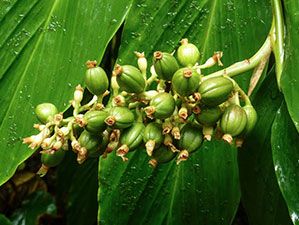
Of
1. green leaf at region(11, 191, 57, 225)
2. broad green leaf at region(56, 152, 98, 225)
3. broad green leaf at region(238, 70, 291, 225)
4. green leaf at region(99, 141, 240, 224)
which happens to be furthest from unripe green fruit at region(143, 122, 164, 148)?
green leaf at region(11, 191, 57, 225)

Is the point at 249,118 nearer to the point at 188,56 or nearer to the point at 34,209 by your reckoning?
the point at 188,56

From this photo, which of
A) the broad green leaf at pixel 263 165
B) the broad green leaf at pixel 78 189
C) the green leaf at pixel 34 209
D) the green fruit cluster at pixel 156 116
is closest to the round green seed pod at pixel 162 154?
the green fruit cluster at pixel 156 116

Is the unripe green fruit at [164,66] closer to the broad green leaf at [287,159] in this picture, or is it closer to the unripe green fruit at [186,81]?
the unripe green fruit at [186,81]

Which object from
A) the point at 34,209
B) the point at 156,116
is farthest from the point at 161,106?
the point at 34,209

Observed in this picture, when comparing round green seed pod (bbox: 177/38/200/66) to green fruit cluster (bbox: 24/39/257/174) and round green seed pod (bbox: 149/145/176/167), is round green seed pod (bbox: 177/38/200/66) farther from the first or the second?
round green seed pod (bbox: 149/145/176/167)

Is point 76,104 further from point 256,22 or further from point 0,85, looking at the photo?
point 256,22

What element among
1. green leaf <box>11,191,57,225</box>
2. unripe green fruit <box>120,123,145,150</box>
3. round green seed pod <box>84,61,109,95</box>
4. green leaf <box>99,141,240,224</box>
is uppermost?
round green seed pod <box>84,61,109,95</box>
